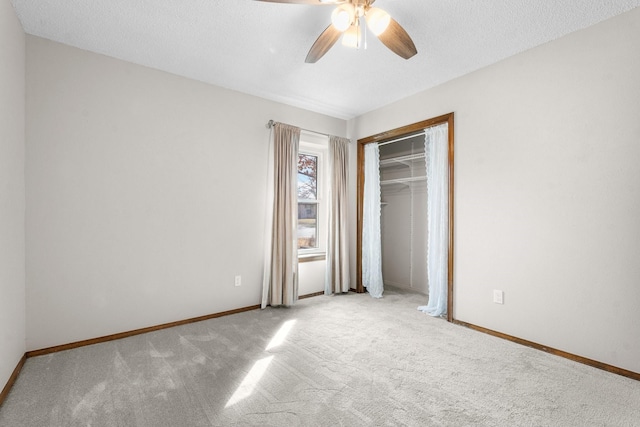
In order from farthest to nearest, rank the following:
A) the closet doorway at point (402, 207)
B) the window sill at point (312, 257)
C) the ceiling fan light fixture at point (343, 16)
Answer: the closet doorway at point (402, 207) → the window sill at point (312, 257) → the ceiling fan light fixture at point (343, 16)

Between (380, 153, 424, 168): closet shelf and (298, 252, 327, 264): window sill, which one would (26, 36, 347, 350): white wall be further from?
(380, 153, 424, 168): closet shelf

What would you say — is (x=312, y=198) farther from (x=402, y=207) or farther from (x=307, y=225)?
(x=402, y=207)

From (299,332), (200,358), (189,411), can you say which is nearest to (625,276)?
(299,332)

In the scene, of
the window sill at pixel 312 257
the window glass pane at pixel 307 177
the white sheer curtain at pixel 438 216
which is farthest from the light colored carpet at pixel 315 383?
the window glass pane at pixel 307 177

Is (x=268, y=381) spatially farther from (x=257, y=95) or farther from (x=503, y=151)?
(x=257, y=95)

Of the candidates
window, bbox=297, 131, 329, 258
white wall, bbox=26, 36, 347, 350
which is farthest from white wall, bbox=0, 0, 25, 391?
window, bbox=297, 131, 329, 258

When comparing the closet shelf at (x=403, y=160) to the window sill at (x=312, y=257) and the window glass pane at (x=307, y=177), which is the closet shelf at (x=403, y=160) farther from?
the window sill at (x=312, y=257)

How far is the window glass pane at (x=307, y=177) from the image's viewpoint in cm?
450

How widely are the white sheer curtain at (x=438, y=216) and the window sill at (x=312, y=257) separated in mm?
1473

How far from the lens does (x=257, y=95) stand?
3773 mm

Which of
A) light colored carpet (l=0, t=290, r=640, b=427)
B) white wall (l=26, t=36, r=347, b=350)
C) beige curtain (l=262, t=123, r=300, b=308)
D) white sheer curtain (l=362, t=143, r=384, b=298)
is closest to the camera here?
light colored carpet (l=0, t=290, r=640, b=427)

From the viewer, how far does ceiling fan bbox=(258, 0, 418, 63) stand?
190 cm

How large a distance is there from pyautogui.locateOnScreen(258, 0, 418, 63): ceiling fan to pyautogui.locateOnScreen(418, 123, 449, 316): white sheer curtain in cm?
147

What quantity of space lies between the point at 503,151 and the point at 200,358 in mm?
3227
